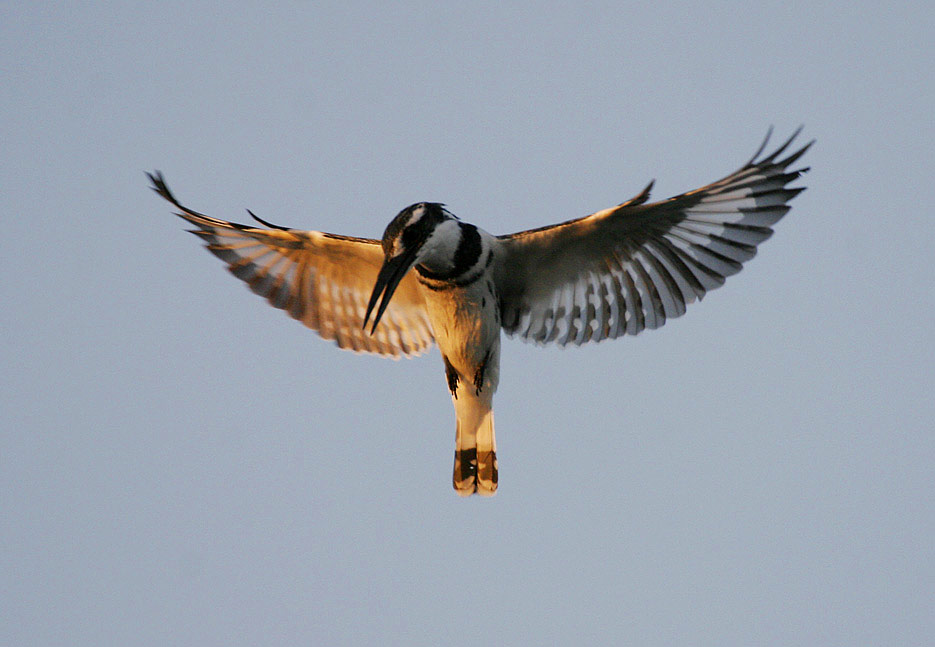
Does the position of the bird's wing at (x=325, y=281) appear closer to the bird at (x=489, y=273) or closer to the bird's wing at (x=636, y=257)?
the bird at (x=489, y=273)

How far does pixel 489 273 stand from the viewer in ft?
21.8

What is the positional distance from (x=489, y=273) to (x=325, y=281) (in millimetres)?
1604

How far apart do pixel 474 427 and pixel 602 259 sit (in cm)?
155

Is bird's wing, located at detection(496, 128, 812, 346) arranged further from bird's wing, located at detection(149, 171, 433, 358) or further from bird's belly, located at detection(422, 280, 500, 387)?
bird's wing, located at detection(149, 171, 433, 358)

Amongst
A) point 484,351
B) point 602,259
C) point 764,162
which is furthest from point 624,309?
point 764,162

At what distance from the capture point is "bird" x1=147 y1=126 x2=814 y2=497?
6207mm

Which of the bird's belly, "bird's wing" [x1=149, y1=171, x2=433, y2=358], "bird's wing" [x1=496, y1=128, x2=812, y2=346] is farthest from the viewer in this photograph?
"bird's wing" [x1=149, y1=171, x2=433, y2=358]

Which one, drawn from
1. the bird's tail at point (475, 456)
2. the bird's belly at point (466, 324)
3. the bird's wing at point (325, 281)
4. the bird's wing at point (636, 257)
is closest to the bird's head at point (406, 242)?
the bird's belly at point (466, 324)

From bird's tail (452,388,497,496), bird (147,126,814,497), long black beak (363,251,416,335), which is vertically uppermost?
bird (147,126,814,497)

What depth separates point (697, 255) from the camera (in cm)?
659

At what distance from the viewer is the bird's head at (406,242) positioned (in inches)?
238

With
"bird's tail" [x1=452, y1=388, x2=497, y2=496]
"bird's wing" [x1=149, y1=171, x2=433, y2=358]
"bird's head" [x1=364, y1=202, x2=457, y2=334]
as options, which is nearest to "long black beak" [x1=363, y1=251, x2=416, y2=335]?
"bird's head" [x1=364, y1=202, x2=457, y2=334]

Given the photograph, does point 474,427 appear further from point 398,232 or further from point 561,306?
point 398,232

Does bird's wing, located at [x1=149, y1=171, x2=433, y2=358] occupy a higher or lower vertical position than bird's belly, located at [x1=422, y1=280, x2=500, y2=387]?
higher
